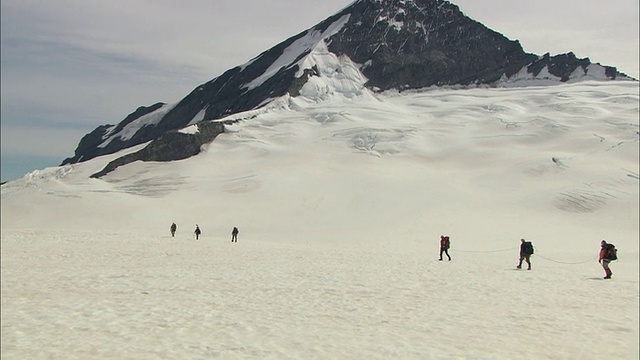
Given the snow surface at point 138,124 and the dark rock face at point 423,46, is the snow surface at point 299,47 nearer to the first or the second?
the dark rock face at point 423,46

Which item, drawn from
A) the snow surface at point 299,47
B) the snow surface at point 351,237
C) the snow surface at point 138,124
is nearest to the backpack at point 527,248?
the snow surface at point 351,237

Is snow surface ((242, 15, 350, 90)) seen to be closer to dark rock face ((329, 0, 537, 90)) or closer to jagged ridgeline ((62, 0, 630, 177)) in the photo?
jagged ridgeline ((62, 0, 630, 177))

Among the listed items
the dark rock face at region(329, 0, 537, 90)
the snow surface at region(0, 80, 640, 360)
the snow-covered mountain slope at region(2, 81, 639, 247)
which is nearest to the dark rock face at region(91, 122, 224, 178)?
the snow-covered mountain slope at region(2, 81, 639, 247)

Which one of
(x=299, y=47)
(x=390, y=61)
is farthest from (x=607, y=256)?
(x=299, y=47)

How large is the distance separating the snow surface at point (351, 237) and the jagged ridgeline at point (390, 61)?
11.2m

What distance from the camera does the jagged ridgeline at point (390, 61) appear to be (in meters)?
126

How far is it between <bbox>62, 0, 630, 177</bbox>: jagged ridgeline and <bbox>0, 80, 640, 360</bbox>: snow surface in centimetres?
1119

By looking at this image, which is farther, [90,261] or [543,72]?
[543,72]

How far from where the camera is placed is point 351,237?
4309cm

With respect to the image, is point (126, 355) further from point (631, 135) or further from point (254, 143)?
point (631, 135)

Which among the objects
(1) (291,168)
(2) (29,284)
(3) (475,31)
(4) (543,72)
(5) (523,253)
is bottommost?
(2) (29,284)

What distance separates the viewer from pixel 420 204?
176ft

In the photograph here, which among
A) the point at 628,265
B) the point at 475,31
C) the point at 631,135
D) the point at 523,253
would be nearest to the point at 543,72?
the point at 475,31

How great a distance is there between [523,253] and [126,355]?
20612mm
